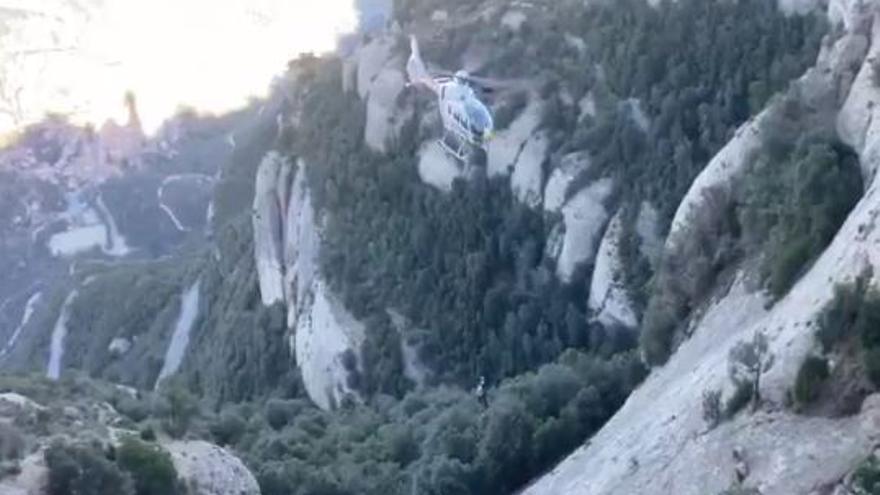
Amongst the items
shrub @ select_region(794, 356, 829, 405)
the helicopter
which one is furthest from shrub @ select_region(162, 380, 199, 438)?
the helicopter

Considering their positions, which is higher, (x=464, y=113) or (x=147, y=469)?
(x=464, y=113)

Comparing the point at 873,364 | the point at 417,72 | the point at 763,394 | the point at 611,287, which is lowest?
the point at 611,287

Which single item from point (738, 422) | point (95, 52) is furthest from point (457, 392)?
point (95, 52)

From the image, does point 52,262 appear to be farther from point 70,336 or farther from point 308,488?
point 308,488

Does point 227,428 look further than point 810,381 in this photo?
Yes

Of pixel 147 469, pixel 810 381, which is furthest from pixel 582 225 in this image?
pixel 810 381

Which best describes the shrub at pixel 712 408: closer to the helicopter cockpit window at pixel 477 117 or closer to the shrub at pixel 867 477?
the shrub at pixel 867 477

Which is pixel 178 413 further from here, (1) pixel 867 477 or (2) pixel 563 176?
(1) pixel 867 477

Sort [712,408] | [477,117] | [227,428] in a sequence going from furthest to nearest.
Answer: [477,117] → [227,428] → [712,408]
